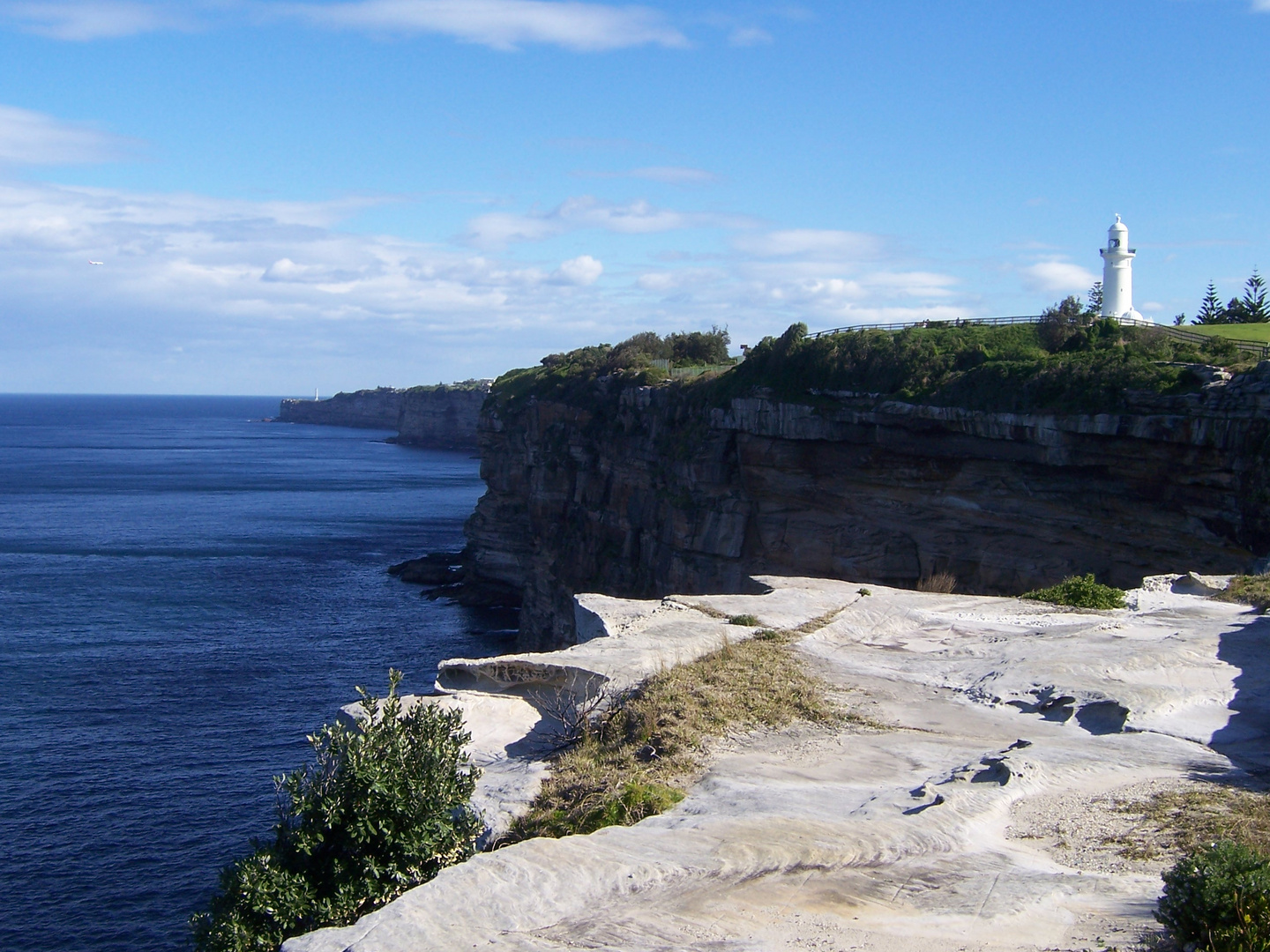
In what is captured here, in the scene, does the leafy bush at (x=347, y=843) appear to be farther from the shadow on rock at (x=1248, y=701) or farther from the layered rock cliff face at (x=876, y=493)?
the layered rock cliff face at (x=876, y=493)

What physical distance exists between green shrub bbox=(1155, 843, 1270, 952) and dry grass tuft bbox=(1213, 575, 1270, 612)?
53.1 feet

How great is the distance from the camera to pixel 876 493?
4272cm

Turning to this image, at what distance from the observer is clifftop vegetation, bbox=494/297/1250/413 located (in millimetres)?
34531

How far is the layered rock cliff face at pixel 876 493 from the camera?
32188mm

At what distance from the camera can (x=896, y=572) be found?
138 ft

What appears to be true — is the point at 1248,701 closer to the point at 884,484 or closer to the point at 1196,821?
the point at 1196,821

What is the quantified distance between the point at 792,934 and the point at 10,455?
170273 millimetres

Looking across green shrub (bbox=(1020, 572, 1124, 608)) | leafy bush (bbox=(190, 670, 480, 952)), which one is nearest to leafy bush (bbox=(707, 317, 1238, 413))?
green shrub (bbox=(1020, 572, 1124, 608))

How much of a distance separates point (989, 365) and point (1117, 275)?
1074 cm

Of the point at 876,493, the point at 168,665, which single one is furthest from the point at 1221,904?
the point at 168,665

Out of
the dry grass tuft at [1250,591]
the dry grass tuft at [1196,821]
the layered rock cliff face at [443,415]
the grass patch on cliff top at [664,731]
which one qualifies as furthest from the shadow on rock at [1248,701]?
the layered rock cliff face at [443,415]

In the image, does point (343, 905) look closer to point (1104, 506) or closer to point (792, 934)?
point (792, 934)

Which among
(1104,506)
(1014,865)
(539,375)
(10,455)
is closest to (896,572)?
(1104,506)

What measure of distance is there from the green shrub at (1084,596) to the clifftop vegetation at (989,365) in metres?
10.5
